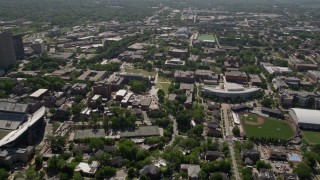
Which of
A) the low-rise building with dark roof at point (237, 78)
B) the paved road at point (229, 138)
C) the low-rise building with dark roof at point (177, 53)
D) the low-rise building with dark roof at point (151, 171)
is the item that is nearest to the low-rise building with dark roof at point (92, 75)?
the low-rise building with dark roof at point (177, 53)

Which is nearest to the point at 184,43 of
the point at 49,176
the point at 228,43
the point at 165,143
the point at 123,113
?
the point at 228,43

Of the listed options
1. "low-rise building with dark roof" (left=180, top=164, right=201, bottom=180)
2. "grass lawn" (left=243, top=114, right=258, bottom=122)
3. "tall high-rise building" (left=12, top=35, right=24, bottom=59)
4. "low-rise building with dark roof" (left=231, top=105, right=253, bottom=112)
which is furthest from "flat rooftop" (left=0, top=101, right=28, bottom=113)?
"tall high-rise building" (left=12, top=35, right=24, bottom=59)

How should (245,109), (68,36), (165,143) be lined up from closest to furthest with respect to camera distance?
(165,143) → (245,109) → (68,36)

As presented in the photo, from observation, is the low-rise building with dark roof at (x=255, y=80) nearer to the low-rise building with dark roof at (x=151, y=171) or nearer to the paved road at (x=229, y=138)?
the paved road at (x=229, y=138)

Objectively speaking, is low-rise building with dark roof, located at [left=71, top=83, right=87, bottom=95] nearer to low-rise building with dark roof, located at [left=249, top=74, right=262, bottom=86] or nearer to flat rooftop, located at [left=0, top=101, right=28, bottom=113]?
flat rooftop, located at [left=0, top=101, right=28, bottom=113]

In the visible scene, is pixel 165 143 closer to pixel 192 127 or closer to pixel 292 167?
pixel 192 127
